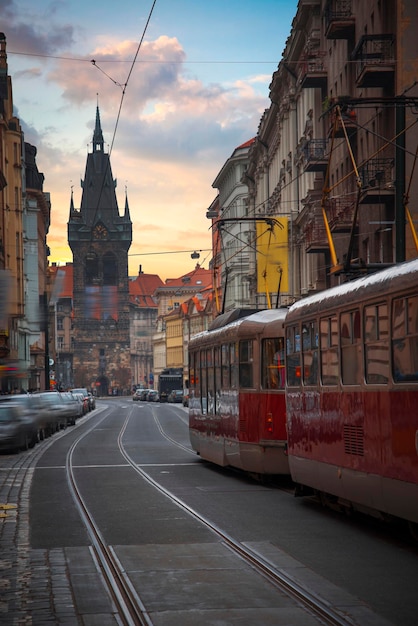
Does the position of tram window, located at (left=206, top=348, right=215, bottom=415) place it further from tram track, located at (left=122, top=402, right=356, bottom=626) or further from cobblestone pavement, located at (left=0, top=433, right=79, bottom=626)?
tram track, located at (left=122, top=402, right=356, bottom=626)

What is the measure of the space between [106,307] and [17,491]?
161007mm

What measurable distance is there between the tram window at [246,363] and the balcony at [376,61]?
15436 mm

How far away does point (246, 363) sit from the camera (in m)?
19.6

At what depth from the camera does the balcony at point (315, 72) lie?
4422 centimetres

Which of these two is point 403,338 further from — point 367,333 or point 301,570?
point 301,570

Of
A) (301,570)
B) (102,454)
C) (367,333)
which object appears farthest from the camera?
(102,454)

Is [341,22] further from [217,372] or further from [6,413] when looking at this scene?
[217,372]

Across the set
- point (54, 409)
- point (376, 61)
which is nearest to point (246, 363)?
point (376, 61)

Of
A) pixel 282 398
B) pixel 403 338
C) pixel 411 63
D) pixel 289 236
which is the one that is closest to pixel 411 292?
pixel 403 338

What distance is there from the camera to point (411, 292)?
1106 centimetres

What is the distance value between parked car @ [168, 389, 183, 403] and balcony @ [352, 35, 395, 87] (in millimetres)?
75537

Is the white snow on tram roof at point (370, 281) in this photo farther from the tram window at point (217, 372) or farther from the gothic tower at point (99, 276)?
the gothic tower at point (99, 276)

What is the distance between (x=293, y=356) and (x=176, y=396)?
94.1 metres

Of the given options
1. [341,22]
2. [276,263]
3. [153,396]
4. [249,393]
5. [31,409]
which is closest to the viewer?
[249,393]
